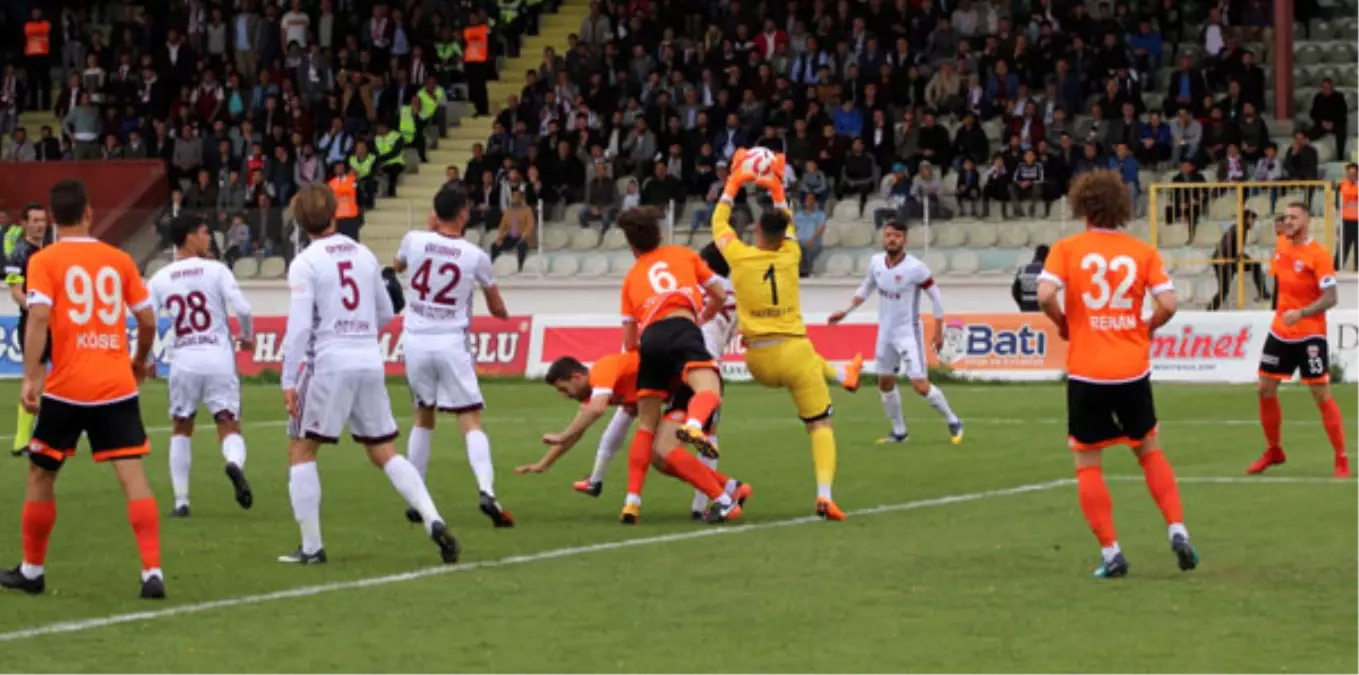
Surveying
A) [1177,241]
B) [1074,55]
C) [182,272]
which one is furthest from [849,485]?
[1074,55]

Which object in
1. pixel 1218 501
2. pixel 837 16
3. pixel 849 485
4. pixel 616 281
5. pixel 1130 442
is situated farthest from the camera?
pixel 837 16

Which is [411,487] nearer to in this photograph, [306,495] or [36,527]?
[306,495]

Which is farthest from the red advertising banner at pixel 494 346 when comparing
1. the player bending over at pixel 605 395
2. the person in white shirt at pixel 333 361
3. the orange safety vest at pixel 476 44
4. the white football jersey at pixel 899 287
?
the person in white shirt at pixel 333 361

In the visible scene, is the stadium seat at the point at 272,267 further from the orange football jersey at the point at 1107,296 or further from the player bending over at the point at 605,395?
the orange football jersey at the point at 1107,296

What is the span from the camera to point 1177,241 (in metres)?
35.3

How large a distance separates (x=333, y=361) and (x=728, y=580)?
2.54 metres

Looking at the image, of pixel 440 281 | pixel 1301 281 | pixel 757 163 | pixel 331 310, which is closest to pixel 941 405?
pixel 1301 281

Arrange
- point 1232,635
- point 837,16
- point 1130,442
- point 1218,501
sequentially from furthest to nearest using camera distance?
point 837,16
point 1218,501
point 1130,442
point 1232,635

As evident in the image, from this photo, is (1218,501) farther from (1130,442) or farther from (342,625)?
(342,625)

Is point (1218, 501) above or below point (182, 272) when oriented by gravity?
below

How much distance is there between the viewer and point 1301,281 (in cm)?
1852

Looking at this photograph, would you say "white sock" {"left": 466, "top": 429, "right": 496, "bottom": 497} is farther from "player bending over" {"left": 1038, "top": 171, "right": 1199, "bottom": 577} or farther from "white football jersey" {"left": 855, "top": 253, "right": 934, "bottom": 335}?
"white football jersey" {"left": 855, "top": 253, "right": 934, "bottom": 335}

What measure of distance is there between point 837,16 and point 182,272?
25.4 meters

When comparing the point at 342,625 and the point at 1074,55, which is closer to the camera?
the point at 342,625
